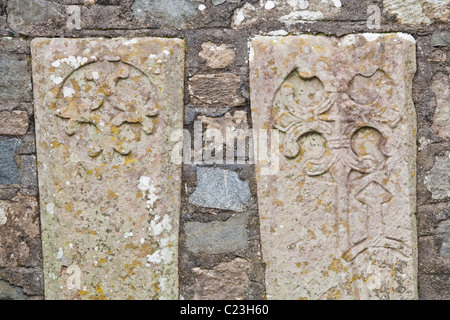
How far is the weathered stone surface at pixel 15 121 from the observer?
2180 mm

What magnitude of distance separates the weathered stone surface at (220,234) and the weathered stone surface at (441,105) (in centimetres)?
106

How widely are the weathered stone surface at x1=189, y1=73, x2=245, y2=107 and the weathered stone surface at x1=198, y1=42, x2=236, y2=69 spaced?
5 cm

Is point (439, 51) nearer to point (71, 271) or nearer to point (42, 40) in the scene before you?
point (42, 40)

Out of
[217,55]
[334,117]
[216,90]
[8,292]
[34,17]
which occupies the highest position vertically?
[34,17]

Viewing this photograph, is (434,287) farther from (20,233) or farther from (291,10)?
(20,233)

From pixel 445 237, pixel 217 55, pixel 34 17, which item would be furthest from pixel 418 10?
pixel 34 17

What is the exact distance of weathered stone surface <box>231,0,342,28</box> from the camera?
6.89 feet

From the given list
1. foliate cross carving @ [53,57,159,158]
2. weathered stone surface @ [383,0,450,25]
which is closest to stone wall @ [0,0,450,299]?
weathered stone surface @ [383,0,450,25]

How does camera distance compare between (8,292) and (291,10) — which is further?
(8,292)

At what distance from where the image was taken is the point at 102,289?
2.15 meters

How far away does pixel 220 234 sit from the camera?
220cm

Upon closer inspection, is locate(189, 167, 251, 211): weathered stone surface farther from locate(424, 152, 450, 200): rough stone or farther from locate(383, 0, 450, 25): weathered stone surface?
locate(383, 0, 450, 25): weathered stone surface

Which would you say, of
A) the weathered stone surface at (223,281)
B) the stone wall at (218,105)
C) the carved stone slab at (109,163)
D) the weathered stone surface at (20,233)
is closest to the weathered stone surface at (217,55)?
the stone wall at (218,105)

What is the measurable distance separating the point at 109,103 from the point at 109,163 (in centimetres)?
28
